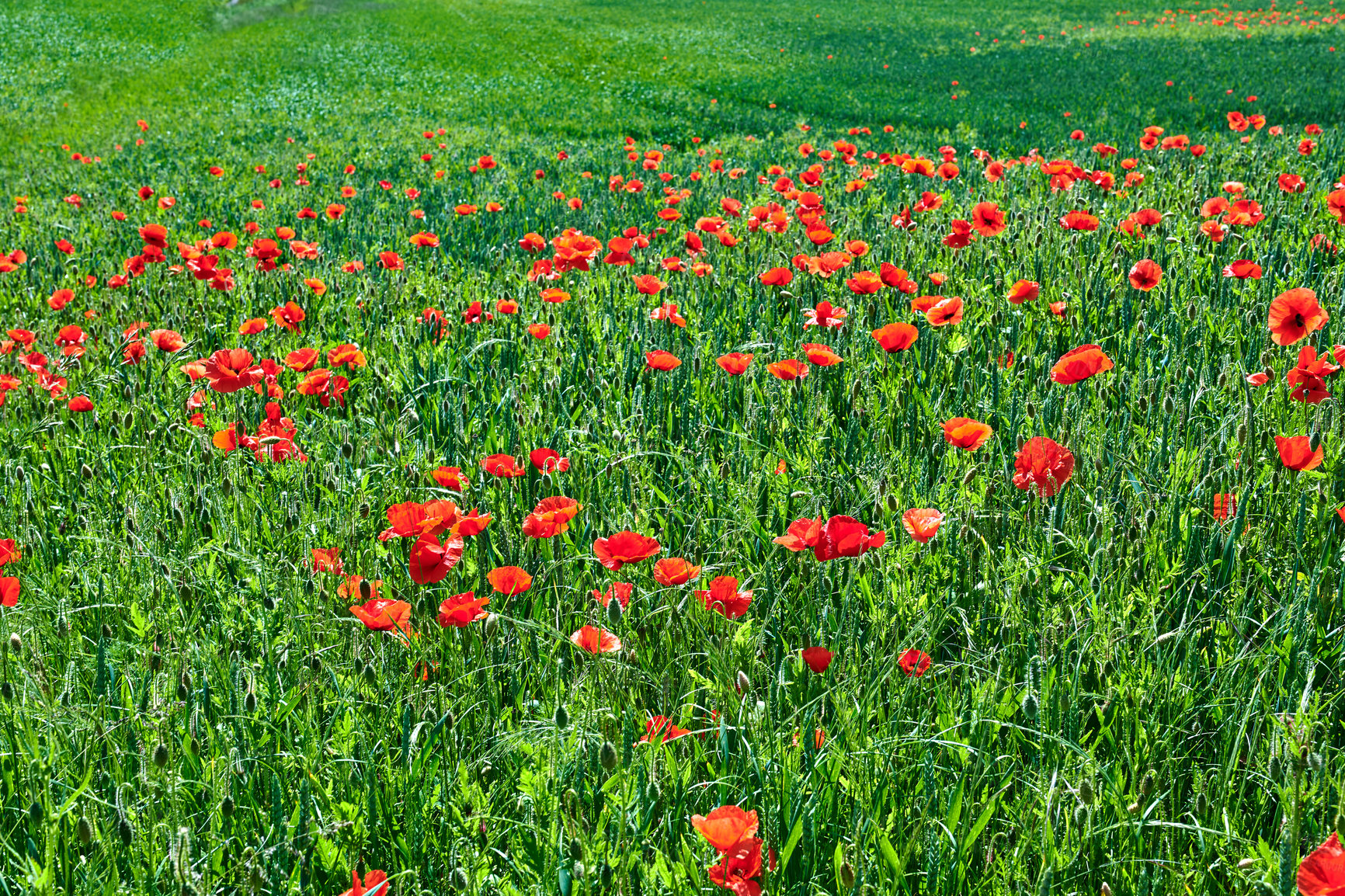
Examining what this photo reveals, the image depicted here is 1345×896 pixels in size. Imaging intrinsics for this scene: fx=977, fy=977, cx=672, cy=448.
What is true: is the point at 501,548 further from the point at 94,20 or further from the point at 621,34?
the point at 94,20

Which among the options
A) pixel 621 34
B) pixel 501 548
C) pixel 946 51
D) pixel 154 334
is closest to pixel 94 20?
pixel 621 34

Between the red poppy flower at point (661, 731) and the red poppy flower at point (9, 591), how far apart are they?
104 cm

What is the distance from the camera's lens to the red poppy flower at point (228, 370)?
8.11 ft

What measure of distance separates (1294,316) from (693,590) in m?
1.67

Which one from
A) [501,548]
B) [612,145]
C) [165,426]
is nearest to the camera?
[501,548]

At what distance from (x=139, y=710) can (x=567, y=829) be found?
76 cm

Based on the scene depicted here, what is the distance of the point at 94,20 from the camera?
78.4 feet

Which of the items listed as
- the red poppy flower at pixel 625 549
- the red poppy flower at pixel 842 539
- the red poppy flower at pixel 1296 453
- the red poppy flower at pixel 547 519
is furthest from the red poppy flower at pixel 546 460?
the red poppy flower at pixel 1296 453

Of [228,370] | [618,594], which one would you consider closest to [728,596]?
[618,594]

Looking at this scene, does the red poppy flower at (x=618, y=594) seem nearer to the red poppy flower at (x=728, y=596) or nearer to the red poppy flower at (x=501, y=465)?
the red poppy flower at (x=728, y=596)

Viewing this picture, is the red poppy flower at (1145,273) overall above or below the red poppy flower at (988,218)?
below

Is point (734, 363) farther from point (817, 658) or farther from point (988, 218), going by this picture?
point (988, 218)

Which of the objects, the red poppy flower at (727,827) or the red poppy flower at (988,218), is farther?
the red poppy flower at (988,218)

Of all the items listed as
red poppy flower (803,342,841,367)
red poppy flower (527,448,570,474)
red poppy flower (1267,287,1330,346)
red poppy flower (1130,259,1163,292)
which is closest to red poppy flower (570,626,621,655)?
red poppy flower (527,448,570,474)
